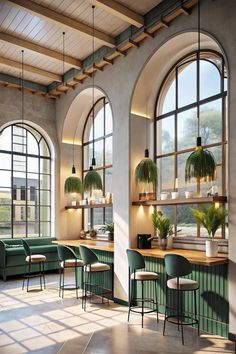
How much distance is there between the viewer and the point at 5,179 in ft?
26.6

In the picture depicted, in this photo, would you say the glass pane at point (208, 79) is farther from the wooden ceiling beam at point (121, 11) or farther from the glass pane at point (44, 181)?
the glass pane at point (44, 181)

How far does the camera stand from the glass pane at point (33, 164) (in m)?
8.55

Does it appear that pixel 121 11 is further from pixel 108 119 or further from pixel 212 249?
pixel 212 249

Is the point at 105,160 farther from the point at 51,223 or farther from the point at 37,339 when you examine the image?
the point at 37,339

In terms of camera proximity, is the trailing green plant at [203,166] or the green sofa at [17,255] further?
the green sofa at [17,255]

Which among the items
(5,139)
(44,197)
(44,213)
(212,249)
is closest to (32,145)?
(5,139)

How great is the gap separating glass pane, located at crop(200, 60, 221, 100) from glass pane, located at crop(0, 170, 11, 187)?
4.96 meters

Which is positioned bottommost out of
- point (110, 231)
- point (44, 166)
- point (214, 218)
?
point (110, 231)

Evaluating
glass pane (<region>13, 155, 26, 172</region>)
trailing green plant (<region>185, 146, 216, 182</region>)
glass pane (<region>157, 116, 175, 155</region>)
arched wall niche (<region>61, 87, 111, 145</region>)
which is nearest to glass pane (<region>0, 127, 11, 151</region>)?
glass pane (<region>13, 155, 26, 172</region>)

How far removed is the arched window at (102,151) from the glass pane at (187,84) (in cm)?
210

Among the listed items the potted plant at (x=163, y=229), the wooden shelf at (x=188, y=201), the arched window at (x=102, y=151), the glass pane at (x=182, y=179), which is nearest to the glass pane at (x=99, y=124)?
the arched window at (x=102, y=151)

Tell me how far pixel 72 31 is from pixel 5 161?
3.69 meters

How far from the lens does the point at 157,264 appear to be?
5195 mm

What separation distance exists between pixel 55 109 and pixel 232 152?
5635 millimetres
